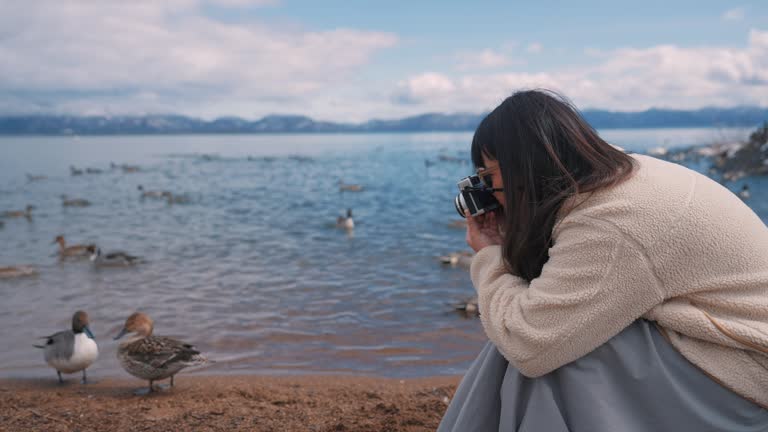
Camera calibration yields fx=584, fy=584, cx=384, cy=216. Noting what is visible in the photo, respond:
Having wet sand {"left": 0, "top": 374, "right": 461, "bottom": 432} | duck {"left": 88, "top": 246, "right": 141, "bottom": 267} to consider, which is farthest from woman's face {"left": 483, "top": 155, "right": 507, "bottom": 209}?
duck {"left": 88, "top": 246, "right": 141, "bottom": 267}

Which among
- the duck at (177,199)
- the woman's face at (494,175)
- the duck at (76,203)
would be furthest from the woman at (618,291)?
the duck at (76,203)

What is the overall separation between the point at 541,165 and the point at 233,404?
344 cm

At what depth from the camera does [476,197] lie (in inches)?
98.7

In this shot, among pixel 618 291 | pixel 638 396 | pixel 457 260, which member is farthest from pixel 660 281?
pixel 457 260

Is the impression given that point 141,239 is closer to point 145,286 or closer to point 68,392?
point 145,286

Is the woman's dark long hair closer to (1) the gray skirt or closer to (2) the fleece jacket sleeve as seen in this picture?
(2) the fleece jacket sleeve

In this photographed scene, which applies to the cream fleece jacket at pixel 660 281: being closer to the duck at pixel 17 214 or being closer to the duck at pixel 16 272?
the duck at pixel 16 272

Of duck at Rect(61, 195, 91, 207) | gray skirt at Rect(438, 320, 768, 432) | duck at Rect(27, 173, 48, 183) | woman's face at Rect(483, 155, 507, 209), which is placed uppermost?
woman's face at Rect(483, 155, 507, 209)

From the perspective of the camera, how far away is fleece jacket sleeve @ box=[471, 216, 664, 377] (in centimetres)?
192

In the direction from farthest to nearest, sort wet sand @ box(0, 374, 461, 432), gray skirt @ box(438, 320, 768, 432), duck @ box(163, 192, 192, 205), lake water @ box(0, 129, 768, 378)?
duck @ box(163, 192, 192, 205) < lake water @ box(0, 129, 768, 378) < wet sand @ box(0, 374, 461, 432) < gray skirt @ box(438, 320, 768, 432)

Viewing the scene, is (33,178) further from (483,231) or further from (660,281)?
(660,281)

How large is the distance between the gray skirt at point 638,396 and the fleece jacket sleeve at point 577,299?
9 centimetres

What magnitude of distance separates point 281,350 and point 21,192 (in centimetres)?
2361

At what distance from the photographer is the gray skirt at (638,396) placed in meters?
2.03
